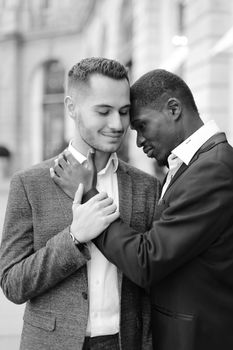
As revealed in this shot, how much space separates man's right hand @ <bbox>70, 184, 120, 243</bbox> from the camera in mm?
1737

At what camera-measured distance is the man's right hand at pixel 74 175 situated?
5.96 ft

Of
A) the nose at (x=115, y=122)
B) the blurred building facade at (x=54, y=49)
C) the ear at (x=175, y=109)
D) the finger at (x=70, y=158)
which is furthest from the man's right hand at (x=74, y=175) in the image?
the blurred building facade at (x=54, y=49)

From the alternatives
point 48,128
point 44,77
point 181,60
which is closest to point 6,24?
point 44,77

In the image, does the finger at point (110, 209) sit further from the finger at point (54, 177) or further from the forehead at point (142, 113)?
the forehead at point (142, 113)

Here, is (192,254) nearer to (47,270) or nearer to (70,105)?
(47,270)

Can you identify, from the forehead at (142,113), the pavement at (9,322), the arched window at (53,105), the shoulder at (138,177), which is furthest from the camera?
the arched window at (53,105)

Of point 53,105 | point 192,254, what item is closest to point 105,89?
point 192,254

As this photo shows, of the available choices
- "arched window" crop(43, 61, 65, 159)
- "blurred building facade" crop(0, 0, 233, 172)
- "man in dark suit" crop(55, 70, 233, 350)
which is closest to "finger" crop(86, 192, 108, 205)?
"man in dark suit" crop(55, 70, 233, 350)

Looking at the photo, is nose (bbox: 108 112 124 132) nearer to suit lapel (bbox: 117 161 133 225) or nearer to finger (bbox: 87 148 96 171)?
finger (bbox: 87 148 96 171)

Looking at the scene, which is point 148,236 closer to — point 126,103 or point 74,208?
point 74,208

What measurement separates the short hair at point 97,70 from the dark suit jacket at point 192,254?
0.40 metres

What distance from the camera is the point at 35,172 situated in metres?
1.88

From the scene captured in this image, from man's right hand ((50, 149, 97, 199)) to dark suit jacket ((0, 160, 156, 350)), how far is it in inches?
1.5

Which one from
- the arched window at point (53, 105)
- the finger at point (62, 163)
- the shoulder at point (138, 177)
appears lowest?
the shoulder at point (138, 177)
